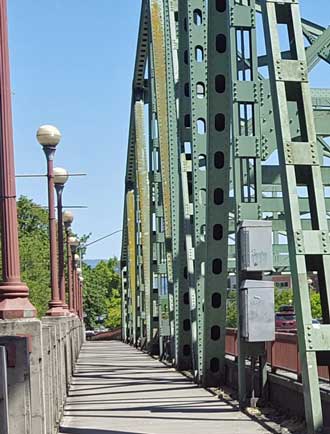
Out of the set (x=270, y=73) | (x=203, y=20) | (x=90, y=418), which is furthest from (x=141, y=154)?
(x=270, y=73)

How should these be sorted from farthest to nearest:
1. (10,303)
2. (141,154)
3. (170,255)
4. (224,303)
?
(141,154) → (170,255) → (224,303) → (10,303)

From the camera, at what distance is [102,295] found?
10762 cm

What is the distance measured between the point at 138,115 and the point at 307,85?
111 ft

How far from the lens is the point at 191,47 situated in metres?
18.6

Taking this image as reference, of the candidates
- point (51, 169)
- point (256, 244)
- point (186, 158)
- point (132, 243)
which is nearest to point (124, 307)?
point (132, 243)

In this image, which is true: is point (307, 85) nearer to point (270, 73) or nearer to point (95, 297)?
point (270, 73)

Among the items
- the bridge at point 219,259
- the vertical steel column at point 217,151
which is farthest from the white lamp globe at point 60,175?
the vertical steel column at point 217,151

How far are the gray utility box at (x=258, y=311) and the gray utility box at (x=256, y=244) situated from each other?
26cm

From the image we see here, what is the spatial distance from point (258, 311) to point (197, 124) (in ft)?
20.8

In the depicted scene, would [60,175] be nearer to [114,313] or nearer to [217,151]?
[217,151]

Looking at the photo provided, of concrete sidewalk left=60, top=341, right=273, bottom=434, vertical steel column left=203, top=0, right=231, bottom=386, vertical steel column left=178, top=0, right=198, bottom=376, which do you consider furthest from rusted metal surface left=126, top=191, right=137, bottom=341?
vertical steel column left=203, top=0, right=231, bottom=386

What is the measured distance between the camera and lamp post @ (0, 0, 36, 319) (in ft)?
29.0

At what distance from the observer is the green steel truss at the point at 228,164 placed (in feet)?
34.3

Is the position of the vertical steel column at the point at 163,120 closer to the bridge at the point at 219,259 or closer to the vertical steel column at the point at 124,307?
the bridge at the point at 219,259
